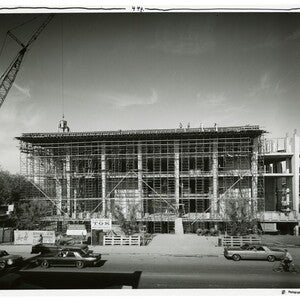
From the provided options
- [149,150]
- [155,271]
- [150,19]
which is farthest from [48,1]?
[149,150]

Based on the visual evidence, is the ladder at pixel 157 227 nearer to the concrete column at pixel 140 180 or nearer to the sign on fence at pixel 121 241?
the concrete column at pixel 140 180

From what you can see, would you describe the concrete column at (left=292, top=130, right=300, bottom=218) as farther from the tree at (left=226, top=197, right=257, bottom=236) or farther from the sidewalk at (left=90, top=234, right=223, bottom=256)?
the sidewalk at (left=90, top=234, right=223, bottom=256)

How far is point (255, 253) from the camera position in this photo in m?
13.1

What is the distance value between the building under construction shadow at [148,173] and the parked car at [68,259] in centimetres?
1010

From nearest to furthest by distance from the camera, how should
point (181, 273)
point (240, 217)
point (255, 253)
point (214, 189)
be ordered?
point (181, 273) → point (255, 253) → point (240, 217) → point (214, 189)

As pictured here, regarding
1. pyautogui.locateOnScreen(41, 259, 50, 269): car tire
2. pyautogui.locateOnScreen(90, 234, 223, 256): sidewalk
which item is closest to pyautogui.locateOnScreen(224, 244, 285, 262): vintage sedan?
pyautogui.locateOnScreen(90, 234, 223, 256): sidewalk

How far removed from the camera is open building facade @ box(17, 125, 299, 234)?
22.8 m

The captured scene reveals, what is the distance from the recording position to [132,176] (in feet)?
78.5

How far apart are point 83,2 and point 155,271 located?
8.40 m

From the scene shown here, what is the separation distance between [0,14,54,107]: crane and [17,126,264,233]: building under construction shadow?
6.43 m

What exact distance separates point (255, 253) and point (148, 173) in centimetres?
1192

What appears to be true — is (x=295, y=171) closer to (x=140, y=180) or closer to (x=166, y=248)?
(x=140, y=180)

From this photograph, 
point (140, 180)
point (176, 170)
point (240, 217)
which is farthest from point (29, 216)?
point (240, 217)

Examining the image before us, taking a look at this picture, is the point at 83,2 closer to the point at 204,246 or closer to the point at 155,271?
the point at 155,271
